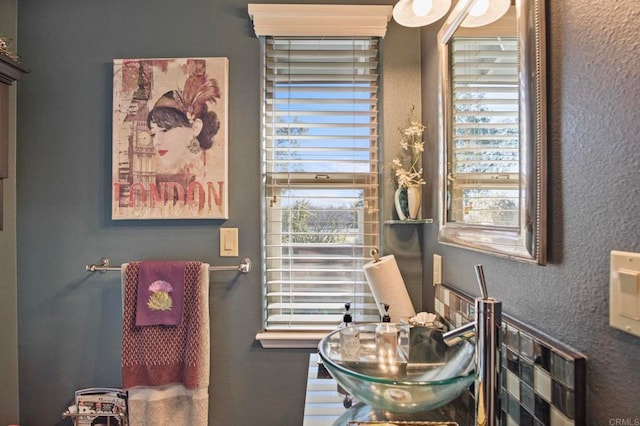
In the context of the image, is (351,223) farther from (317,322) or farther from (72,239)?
(72,239)

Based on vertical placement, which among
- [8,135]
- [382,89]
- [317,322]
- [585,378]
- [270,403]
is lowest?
[270,403]

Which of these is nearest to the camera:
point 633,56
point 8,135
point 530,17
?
point 633,56

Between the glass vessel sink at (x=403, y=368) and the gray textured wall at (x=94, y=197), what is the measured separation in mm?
514

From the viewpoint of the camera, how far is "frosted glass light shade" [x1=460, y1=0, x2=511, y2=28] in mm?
790

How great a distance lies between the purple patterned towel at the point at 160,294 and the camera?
4.26ft

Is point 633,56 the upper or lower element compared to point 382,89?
lower

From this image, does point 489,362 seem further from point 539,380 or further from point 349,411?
point 349,411

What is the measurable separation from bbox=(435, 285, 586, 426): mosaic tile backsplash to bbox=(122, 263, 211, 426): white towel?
1.05 metres

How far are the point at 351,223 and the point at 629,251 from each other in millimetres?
1019

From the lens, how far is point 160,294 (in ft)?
4.29

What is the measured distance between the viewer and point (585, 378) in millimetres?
571

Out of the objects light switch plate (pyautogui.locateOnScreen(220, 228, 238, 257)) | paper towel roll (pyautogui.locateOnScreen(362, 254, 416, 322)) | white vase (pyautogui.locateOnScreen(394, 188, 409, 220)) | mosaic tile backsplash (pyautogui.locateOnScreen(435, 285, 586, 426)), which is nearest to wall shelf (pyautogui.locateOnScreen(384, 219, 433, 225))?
white vase (pyautogui.locateOnScreen(394, 188, 409, 220))

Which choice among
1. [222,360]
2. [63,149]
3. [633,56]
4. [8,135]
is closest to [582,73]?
[633,56]

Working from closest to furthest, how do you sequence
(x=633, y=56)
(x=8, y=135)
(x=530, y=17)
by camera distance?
(x=633, y=56), (x=530, y=17), (x=8, y=135)
